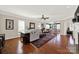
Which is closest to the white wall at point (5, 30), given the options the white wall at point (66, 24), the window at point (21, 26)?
the window at point (21, 26)

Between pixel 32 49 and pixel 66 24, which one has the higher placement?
pixel 66 24

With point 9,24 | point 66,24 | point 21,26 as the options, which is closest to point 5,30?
point 9,24

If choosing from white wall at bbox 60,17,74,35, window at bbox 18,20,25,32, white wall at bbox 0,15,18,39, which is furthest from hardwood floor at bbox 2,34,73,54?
white wall at bbox 60,17,74,35

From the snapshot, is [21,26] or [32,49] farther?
[21,26]

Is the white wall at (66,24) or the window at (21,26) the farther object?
the window at (21,26)

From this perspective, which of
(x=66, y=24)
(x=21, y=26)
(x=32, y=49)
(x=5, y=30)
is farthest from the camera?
(x=21, y=26)

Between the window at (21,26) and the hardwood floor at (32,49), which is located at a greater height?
the window at (21,26)

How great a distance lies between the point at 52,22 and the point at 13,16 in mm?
2219

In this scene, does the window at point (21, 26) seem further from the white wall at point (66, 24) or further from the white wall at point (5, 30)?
the white wall at point (66, 24)

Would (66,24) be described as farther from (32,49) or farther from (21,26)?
(21,26)

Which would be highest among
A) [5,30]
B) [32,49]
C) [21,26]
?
[21,26]

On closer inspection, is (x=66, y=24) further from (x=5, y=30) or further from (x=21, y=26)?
(x=5, y=30)

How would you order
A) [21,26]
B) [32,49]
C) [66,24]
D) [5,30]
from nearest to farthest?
[32,49], [5,30], [66,24], [21,26]
